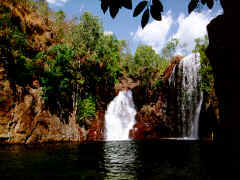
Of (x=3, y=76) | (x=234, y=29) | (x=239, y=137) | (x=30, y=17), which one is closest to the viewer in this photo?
(x=234, y=29)

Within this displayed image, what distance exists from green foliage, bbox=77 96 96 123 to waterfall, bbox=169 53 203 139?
1281 centimetres

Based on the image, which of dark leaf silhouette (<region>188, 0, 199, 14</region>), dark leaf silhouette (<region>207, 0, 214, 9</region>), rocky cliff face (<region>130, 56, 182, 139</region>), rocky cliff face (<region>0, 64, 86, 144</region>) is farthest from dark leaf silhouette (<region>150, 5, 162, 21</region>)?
rocky cliff face (<region>130, 56, 182, 139</region>)

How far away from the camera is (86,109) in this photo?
2759 cm

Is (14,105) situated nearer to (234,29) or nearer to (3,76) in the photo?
(3,76)

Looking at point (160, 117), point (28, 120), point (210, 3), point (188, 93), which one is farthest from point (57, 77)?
point (210, 3)

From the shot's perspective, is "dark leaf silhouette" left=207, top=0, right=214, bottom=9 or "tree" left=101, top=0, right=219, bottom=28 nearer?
"tree" left=101, top=0, right=219, bottom=28

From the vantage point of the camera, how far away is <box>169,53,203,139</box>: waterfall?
2567 centimetres

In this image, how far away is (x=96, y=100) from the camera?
98.0 feet

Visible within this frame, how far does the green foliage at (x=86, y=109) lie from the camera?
27.0m

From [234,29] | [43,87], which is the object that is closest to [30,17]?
[43,87]

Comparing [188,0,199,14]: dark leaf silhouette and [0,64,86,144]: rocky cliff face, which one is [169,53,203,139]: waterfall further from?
[188,0,199,14]: dark leaf silhouette

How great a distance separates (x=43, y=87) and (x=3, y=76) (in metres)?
4.68

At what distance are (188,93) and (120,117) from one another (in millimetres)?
11089

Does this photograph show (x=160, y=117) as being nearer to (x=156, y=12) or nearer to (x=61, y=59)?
(x=61, y=59)
